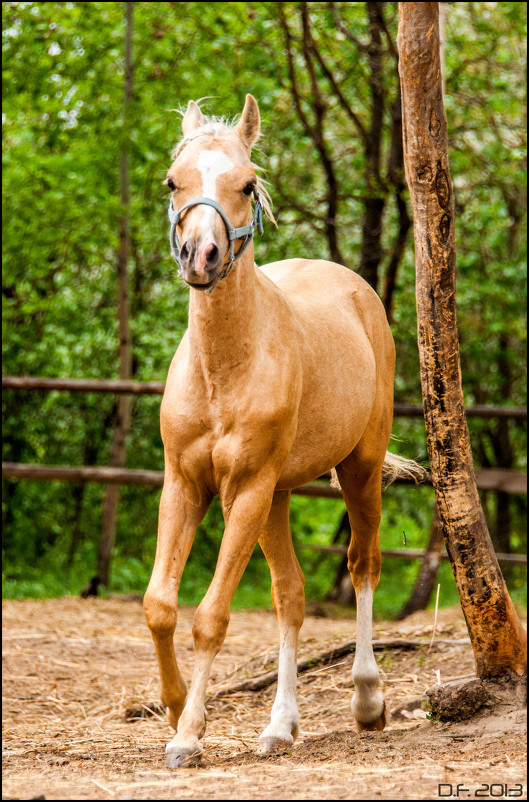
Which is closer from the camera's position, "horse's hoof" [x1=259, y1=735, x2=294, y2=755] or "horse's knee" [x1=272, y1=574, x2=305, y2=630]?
Result: "horse's hoof" [x1=259, y1=735, x2=294, y2=755]

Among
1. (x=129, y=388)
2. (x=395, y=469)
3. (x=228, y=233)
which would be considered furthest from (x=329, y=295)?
(x=129, y=388)

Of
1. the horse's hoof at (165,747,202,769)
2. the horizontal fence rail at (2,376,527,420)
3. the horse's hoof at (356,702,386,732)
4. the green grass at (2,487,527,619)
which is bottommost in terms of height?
the green grass at (2,487,527,619)

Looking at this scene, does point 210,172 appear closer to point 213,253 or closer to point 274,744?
point 213,253

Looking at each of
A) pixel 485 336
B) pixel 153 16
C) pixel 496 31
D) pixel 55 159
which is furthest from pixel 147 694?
pixel 496 31

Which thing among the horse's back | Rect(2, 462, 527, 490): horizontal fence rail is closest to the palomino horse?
the horse's back

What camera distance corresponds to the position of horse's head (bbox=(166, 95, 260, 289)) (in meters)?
2.67

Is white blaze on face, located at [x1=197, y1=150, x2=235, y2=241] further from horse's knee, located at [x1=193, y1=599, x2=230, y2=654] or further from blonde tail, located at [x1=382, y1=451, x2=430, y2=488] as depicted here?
blonde tail, located at [x1=382, y1=451, x2=430, y2=488]

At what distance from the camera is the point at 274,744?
337 cm

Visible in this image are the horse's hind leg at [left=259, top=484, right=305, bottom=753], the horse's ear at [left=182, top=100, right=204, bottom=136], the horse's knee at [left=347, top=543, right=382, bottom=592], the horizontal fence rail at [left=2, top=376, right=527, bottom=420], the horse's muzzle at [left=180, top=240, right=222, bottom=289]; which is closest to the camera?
the horse's muzzle at [left=180, top=240, right=222, bottom=289]

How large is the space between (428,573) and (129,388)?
10.3 ft

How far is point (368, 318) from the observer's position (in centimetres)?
426

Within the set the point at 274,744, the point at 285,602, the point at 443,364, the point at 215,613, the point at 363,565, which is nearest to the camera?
the point at 215,613

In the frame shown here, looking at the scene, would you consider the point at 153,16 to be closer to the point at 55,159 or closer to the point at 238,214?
the point at 55,159

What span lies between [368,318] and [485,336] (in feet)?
16.2
